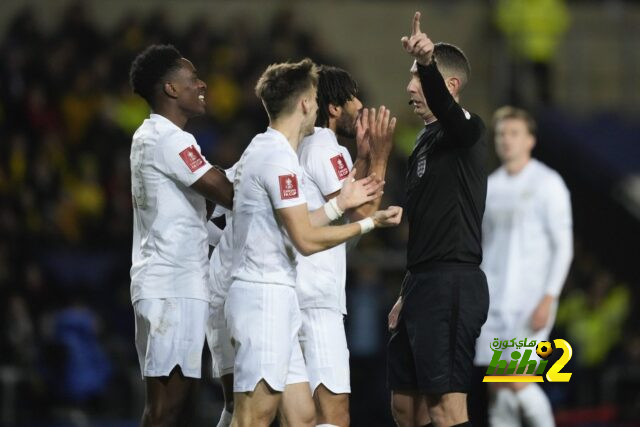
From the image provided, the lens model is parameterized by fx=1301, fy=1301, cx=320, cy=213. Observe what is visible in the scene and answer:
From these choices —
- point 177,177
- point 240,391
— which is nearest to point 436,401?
point 240,391

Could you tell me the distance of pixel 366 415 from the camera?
12.2m

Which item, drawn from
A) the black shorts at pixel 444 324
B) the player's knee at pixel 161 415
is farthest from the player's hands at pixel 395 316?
the player's knee at pixel 161 415

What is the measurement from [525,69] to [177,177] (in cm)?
1089

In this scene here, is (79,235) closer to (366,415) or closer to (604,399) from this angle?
(366,415)

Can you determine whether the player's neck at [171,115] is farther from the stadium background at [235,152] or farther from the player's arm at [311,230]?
the stadium background at [235,152]

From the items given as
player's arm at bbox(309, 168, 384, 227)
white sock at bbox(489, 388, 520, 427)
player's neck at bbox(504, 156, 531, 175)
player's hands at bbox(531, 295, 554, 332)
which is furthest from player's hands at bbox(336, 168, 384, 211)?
player's neck at bbox(504, 156, 531, 175)

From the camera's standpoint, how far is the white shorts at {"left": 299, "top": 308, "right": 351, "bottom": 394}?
675 cm

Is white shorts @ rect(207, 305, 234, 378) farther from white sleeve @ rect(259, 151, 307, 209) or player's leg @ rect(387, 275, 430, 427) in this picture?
white sleeve @ rect(259, 151, 307, 209)

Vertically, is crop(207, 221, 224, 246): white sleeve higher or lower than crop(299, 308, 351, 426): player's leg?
higher

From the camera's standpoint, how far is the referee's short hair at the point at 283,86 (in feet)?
21.0

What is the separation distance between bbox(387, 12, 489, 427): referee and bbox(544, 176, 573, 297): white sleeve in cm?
207

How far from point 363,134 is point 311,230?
0.84 m

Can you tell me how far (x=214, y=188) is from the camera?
6.68 m

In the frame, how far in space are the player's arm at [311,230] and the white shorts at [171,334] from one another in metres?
0.82
